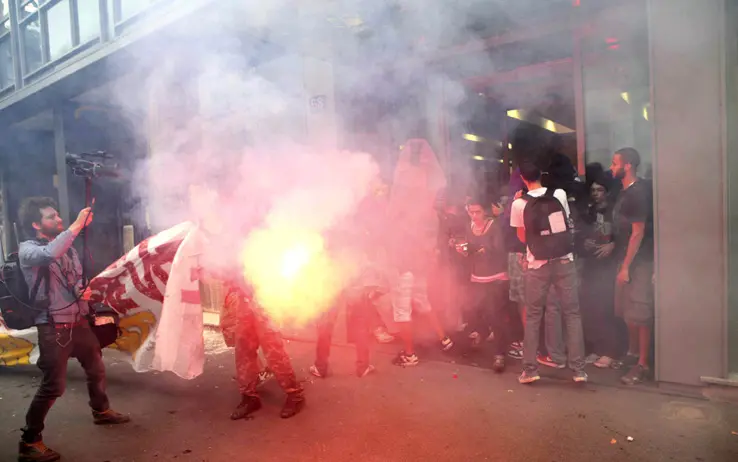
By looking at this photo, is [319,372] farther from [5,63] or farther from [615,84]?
[5,63]

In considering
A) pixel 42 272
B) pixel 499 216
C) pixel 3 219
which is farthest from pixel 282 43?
pixel 3 219

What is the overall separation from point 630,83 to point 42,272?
495cm

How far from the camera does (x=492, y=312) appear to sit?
4.36 meters

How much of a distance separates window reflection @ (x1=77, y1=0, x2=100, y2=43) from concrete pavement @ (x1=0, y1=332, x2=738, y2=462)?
5.13m

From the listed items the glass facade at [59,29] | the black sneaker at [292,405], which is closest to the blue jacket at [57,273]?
the black sneaker at [292,405]

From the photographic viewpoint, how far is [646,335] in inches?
147

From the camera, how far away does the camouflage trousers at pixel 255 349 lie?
11.2ft

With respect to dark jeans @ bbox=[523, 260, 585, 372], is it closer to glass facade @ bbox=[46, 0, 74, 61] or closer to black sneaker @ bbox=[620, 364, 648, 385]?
black sneaker @ bbox=[620, 364, 648, 385]

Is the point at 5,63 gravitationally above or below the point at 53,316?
above

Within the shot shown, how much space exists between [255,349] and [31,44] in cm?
848

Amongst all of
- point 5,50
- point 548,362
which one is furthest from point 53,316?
point 5,50

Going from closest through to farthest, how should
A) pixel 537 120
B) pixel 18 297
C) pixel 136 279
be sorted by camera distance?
pixel 18 297 < pixel 136 279 < pixel 537 120

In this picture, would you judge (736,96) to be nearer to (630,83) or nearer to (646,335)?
(630,83)

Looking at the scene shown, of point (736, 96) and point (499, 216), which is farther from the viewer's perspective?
point (499, 216)
